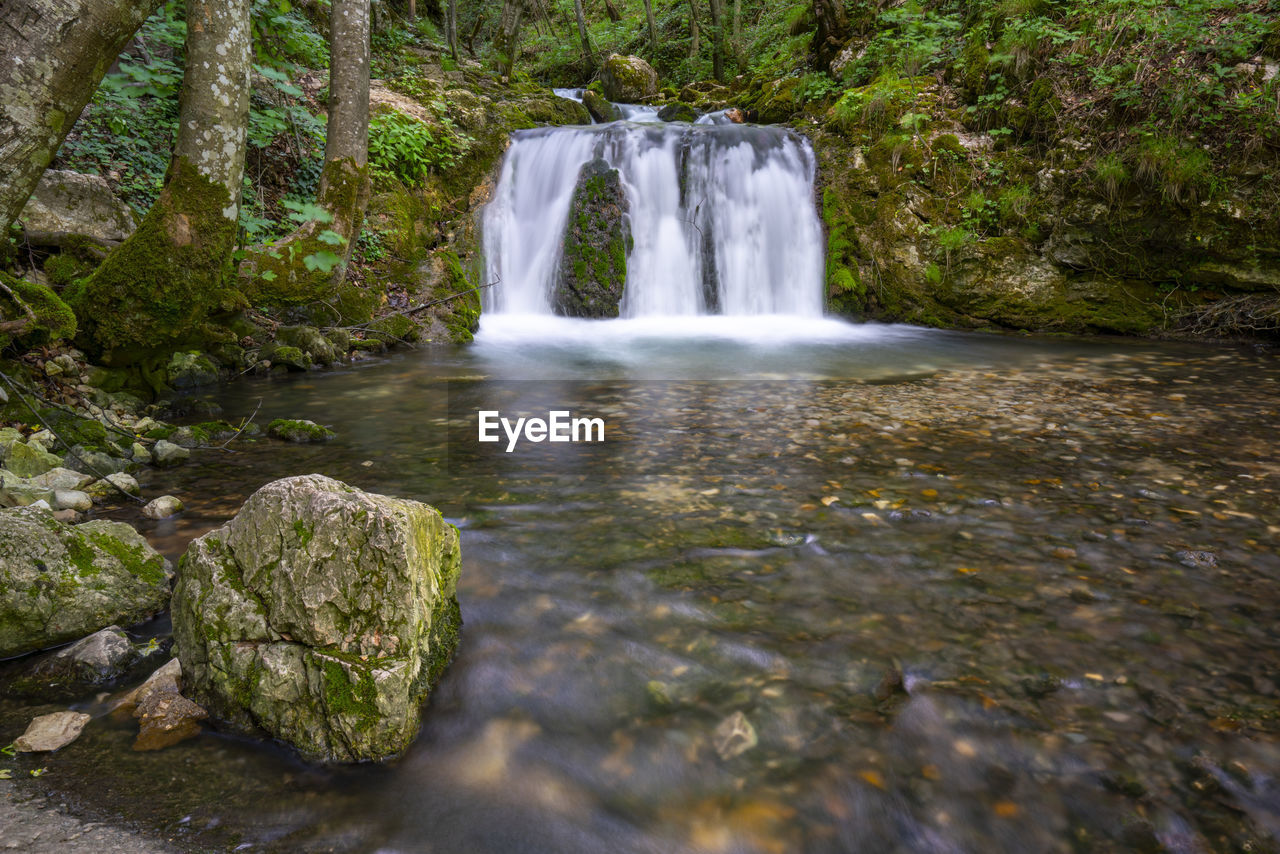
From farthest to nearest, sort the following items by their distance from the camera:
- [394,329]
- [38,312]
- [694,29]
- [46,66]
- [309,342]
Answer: [694,29]
[394,329]
[309,342]
[38,312]
[46,66]

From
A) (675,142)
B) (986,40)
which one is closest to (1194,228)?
(986,40)

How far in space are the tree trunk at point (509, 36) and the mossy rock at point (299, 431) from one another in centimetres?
1305

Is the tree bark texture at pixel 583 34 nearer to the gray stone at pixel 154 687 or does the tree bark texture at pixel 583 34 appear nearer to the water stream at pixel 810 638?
the water stream at pixel 810 638

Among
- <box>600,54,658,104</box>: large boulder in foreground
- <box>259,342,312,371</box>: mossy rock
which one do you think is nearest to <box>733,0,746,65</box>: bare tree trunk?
<box>600,54,658,104</box>: large boulder in foreground

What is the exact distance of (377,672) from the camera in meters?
1.86

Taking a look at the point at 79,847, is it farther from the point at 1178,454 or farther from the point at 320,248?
the point at 320,248

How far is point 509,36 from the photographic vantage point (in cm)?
1563

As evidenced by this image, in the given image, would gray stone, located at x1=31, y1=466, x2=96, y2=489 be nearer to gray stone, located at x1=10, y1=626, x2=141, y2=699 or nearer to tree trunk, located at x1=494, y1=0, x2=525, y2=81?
gray stone, located at x1=10, y1=626, x2=141, y2=699

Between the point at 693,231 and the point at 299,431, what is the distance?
8079 mm

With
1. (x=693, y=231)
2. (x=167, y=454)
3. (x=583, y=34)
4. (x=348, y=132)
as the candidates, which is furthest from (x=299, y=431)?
→ (x=583, y=34)

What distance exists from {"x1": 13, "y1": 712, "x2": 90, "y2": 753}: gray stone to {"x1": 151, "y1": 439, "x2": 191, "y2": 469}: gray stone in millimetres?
2557

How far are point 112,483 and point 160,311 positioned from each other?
2049 mm

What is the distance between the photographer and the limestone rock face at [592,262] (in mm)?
11000

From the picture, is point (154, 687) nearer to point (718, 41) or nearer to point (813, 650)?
point (813, 650)
